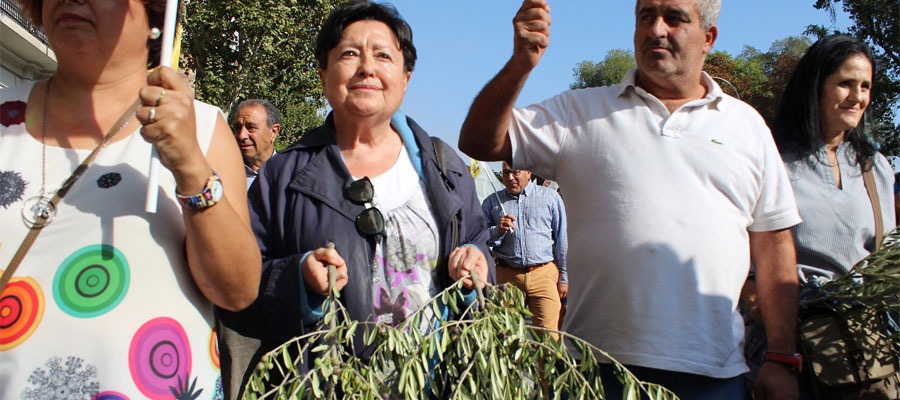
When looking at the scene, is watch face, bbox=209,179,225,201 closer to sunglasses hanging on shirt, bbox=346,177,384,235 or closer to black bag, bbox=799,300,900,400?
sunglasses hanging on shirt, bbox=346,177,384,235

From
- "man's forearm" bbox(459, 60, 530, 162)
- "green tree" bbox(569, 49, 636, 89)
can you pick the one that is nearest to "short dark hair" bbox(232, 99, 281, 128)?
"man's forearm" bbox(459, 60, 530, 162)

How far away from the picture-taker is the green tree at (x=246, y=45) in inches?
699

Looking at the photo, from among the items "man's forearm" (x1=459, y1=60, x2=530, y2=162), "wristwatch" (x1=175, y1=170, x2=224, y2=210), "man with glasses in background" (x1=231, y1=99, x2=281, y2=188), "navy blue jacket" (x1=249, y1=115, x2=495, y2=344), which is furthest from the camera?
"man with glasses in background" (x1=231, y1=99, x2=281, y2=188)

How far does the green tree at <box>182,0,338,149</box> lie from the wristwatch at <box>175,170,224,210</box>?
1639 cm

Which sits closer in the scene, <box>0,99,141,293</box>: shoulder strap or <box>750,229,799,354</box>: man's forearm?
<box>0,99,141,293</box>: shoulder strap

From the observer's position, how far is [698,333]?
244 cm

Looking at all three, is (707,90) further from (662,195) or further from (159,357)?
(159,357)

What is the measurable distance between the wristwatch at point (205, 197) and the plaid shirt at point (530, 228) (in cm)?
609

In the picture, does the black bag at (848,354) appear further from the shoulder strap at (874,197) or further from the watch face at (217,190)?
the watch face at (217,190)

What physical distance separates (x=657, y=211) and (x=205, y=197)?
143cm

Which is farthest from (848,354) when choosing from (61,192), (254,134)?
(254,134)

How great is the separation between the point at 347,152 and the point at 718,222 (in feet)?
4.09

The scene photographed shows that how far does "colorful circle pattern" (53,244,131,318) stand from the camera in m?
1.68

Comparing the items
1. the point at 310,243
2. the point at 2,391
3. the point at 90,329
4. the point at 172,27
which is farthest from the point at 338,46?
the point at 2,391
